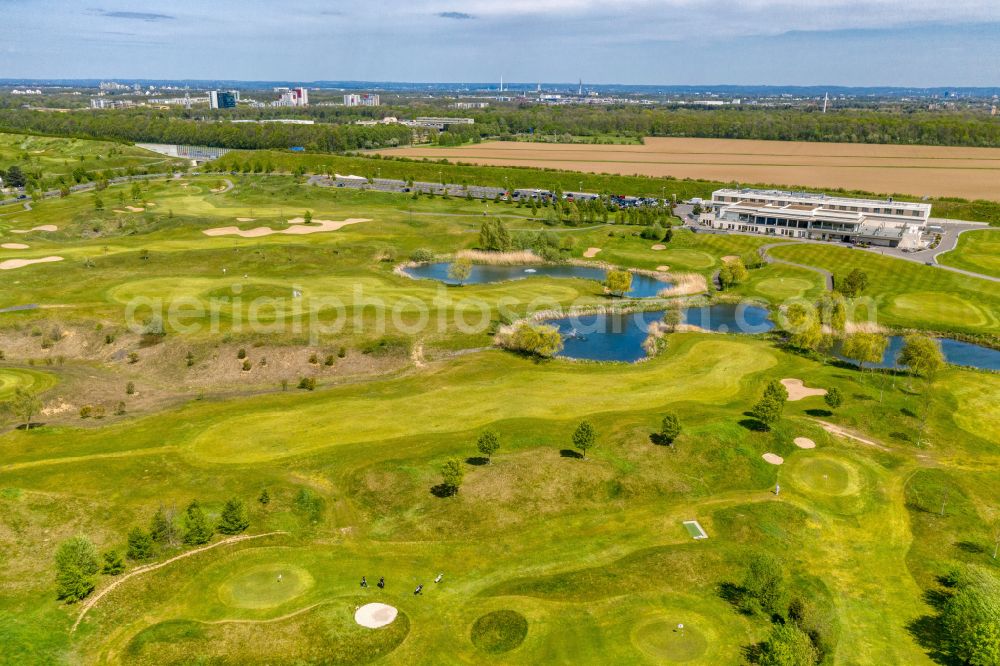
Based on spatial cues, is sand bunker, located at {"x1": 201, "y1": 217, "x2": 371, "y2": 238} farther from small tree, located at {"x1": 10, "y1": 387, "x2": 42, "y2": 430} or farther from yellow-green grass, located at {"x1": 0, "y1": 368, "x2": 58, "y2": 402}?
small tree, located at {"x1": 10, "y1": 387, "x2": 42, "y2": 430}

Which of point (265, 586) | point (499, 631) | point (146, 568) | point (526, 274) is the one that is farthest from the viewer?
point (526, 274)

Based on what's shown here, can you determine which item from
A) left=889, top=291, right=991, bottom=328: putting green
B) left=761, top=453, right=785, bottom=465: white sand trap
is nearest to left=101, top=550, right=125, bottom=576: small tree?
left=761, top=453, right=785, bottom=465: white sand trap

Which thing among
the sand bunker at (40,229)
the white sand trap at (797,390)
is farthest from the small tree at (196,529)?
the sand bunker at (40,229)

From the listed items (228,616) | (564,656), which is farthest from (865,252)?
(228,616)

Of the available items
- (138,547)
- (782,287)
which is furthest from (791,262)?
(138,547)

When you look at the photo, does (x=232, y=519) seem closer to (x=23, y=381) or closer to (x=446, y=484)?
(x=446, y=484)
